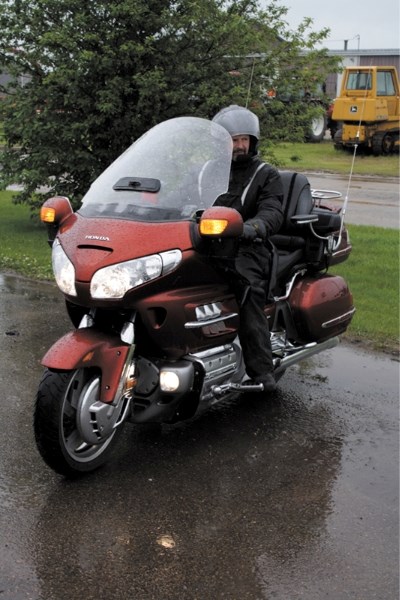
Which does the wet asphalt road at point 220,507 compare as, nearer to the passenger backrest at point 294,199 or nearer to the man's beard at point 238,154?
the passenger backrest at point 294,199


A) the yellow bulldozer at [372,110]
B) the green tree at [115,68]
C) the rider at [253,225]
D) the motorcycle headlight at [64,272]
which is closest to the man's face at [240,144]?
the rider at [253,225]

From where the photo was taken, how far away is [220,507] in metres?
4.11

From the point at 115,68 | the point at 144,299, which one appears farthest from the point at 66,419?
the point at 115,68

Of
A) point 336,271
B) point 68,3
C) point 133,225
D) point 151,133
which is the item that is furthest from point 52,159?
point 133,225

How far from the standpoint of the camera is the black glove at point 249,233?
448 cm

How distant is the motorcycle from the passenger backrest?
61 cm

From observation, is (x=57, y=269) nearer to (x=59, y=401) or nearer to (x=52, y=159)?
(x=59, y=401)

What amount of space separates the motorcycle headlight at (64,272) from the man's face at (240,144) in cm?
128

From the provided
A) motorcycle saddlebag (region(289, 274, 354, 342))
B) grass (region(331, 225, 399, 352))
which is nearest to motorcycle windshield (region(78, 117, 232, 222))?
motorcycle saddlebag (region(289, 274, 354, 342))

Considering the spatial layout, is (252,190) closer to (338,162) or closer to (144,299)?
(144,299)

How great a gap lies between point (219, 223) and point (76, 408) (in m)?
1.18

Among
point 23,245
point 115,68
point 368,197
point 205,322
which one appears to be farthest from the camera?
point 368,197

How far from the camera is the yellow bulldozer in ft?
82.7

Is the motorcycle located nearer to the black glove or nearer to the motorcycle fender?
the motorcycle fender
